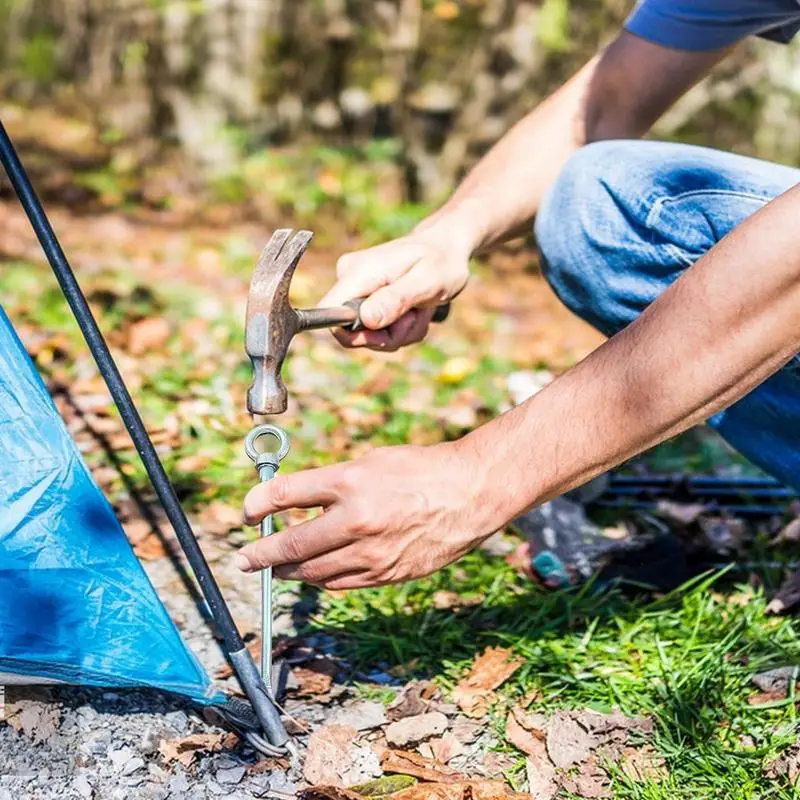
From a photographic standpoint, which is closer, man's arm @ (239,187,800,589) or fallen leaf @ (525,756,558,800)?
man's arm @ (239,187,800,589)

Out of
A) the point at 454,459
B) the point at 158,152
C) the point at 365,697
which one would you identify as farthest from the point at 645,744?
the point at 158,152

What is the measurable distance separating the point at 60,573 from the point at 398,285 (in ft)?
2.47

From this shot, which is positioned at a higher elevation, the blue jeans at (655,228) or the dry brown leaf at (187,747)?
the blue jeans at (655,228)

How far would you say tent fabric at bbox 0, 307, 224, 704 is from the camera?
1.62 meters

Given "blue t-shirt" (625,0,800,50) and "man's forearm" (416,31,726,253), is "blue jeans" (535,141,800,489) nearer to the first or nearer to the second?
"man's forearm" (416,31,726,253)

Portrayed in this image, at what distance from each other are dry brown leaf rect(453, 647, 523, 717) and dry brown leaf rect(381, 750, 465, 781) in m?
0.15

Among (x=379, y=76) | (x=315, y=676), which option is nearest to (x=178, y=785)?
(x=315, y=676)

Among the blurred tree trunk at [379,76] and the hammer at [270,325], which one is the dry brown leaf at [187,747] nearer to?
the hammer at [270,325]

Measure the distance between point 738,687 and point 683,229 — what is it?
0.81m

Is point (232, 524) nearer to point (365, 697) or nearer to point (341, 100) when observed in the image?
point (365, 697)

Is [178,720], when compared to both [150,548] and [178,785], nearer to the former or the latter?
[178,785]

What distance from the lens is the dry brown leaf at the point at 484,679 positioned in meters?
1.91

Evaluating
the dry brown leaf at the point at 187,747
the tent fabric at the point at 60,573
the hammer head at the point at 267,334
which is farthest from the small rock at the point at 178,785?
the hammer head at the point at 267,334

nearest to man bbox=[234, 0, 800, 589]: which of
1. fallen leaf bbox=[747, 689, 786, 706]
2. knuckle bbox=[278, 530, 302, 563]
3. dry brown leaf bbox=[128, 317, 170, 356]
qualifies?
knuckle bbox=[278, 530, 302, 563]
